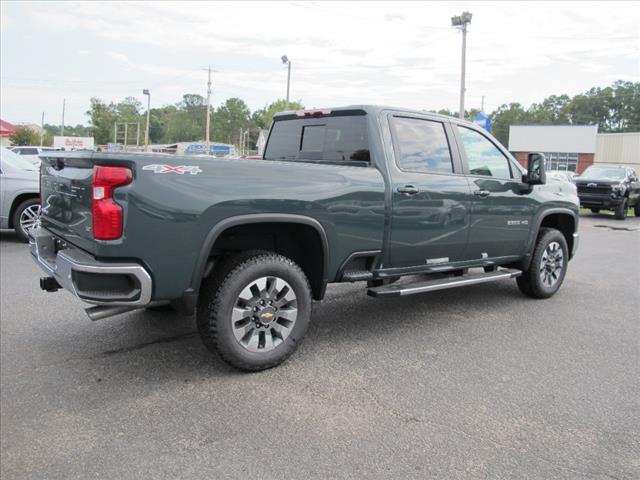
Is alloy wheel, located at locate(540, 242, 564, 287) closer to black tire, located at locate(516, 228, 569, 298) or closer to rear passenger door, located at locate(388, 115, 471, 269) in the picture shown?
black tire, located at locate(516, 228, 569, 298)

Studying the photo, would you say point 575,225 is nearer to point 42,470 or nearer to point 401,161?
point 401,161

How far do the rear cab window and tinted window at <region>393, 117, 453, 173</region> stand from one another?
1.10 feet

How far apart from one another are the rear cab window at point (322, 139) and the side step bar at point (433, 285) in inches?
42.2

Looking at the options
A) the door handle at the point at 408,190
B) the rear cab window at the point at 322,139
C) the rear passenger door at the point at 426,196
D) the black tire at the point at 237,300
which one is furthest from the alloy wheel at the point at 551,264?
the black tire at the point at 237,300

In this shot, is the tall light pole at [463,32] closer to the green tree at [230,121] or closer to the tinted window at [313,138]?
the tinted window at [313,138]

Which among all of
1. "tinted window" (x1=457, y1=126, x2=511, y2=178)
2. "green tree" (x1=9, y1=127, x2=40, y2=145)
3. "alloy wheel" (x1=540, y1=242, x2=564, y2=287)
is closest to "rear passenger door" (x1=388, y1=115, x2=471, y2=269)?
"tinted window" (x1=457, y1=126, x2=511, y2=178)

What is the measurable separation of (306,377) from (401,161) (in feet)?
6.55

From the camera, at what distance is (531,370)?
4207 mm

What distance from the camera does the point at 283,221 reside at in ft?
13.1

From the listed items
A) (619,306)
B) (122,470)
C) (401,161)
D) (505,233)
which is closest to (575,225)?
(619,306)

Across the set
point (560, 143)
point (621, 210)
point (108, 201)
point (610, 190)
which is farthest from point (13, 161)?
point (560, 143)

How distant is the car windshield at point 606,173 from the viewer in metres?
18.1

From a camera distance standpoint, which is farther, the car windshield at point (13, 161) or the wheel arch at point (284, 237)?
the car windshield at point (13, 161)

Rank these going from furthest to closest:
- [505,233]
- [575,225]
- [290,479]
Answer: [575,225] < [505,233] < [290,479]
